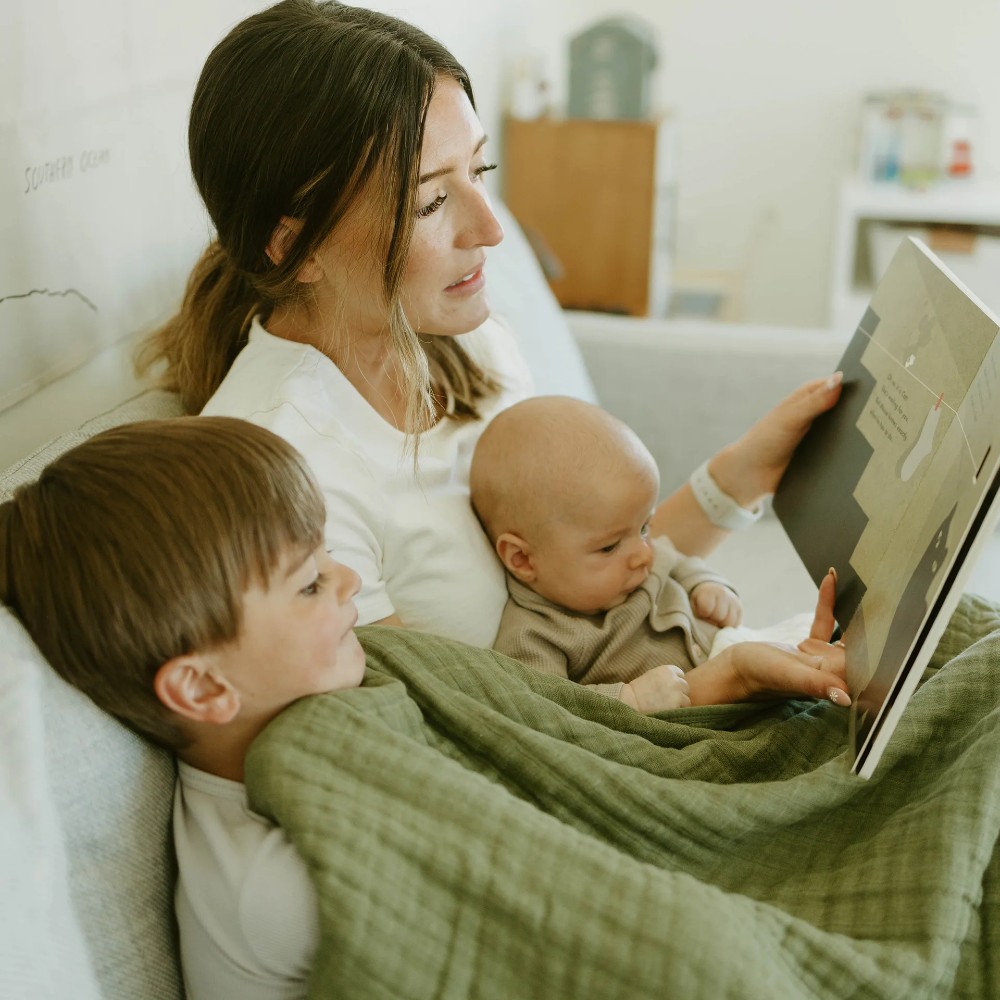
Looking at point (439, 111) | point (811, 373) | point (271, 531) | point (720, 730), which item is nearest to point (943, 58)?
point (811, 373)

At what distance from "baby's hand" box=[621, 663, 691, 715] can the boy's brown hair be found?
1.39ft

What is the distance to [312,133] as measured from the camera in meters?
1.09

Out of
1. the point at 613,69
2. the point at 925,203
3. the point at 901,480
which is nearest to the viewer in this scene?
the point at 901,480

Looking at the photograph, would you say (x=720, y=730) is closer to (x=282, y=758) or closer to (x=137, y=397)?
(x=282, y=758)

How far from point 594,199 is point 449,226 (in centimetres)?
178

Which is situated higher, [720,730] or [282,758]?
[282,758]

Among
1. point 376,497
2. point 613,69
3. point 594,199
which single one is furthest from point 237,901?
point 613,69

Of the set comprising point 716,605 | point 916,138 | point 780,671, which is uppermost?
point 916,138

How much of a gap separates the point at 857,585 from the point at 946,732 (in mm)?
148

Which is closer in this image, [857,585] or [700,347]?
[857,585]

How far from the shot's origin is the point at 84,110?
1.23m

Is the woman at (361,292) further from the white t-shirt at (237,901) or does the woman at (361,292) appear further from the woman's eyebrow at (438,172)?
the white t-shirt at (237,901)

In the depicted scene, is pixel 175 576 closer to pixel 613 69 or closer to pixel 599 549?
pixel 599 549

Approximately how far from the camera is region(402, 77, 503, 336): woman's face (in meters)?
1.17
